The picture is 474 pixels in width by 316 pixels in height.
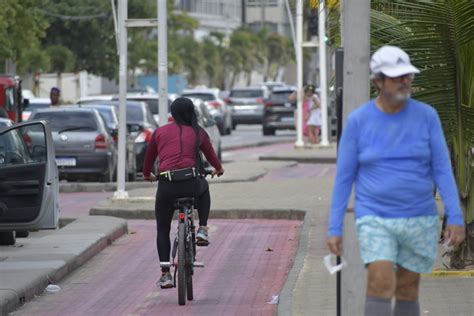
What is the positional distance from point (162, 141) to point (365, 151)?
202 inches

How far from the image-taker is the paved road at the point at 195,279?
12.0 m

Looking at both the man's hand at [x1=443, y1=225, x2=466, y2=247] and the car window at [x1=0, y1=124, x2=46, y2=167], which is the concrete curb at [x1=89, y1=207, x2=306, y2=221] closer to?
the car window at [x1=0, y1=124, x2=46, y2=167]

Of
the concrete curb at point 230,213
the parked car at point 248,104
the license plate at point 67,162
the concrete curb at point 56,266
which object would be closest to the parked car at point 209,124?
the license plate at point 67,162

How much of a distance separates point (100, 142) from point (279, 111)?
26.8m

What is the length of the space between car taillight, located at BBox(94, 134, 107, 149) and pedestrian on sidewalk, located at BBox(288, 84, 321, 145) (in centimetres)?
1370

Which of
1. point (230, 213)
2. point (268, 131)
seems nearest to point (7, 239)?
point (230, 213)

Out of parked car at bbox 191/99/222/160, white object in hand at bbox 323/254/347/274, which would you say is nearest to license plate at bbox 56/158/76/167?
parked car at bbox 191/99/222/160

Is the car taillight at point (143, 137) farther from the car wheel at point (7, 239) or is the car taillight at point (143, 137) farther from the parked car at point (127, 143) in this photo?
the car wheel at point (7, 239)

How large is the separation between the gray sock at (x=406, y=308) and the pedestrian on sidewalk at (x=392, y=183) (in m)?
0.11

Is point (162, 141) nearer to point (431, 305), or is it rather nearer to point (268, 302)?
point (268, 302)

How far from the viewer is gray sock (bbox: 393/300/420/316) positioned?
25.2 ft

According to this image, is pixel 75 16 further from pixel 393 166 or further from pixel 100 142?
pixel 393 166

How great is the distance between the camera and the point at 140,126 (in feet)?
97.3

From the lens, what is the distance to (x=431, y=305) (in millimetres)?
10820
